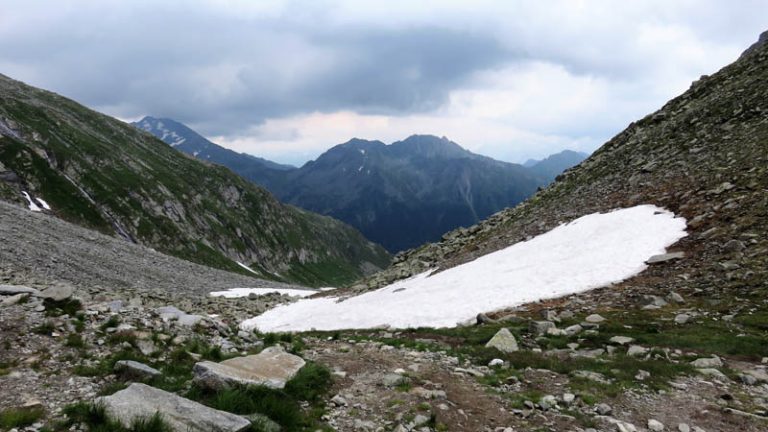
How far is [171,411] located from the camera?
8750mm

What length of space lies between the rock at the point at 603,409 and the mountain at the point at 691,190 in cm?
1255

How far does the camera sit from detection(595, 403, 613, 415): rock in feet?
35.9

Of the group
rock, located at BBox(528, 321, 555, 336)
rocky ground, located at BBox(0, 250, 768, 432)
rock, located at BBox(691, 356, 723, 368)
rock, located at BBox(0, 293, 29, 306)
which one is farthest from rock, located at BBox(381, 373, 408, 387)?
rock, located at BBox(0, 293, 29, 306)

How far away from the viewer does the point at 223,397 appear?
9.73 meters

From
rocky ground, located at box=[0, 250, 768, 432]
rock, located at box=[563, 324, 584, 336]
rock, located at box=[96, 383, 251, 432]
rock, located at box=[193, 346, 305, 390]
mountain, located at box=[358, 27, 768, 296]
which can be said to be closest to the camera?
rock, located at box=[96, 383, 251, 432]

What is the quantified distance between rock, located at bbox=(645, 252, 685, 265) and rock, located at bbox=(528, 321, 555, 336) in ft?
33.3

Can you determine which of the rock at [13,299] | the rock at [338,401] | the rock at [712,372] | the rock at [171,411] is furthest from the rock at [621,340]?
the rock at [13,299]

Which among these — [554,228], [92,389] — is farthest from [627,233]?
[92,389]

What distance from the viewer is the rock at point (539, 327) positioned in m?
18.5

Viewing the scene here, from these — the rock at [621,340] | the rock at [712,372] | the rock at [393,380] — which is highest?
the rock at [393,380]

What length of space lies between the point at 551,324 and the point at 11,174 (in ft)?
486

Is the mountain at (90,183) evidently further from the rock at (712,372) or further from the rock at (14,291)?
the rock at (712,372)

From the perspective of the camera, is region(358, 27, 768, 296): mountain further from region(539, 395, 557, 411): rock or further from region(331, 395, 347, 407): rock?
region(331, 395, 347, 407): rock

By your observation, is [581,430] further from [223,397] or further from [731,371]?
[223,397]
